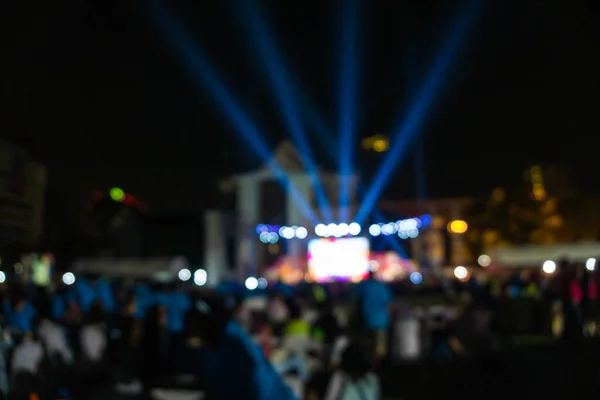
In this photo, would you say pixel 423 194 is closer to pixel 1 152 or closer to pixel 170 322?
pixel 170 322

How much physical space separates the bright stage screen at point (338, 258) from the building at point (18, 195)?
A: 822 inches

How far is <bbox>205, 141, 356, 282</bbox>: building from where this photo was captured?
4106 cm

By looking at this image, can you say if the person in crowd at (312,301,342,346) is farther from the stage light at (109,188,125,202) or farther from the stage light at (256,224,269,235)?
the stage light at (109,188,125,202)

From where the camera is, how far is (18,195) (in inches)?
374

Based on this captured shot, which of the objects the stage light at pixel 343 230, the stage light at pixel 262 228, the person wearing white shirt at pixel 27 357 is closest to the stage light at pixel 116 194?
the stage light at pixel 262 228

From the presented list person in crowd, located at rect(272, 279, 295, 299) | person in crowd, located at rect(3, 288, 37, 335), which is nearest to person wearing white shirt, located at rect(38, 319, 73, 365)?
person in crowd, located at rect(3, 288, 37, 335)

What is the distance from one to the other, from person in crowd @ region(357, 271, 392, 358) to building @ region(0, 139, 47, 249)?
4810 millimetres

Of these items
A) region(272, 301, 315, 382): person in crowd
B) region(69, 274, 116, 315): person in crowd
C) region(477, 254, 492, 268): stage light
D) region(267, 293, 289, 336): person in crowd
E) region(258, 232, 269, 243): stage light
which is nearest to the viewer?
region(272, 301, 315, 382): person in crowd

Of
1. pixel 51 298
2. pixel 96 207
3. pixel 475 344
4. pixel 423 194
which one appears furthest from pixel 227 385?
pixel 423 194

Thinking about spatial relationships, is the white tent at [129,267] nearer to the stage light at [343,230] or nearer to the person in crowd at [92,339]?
the stage light at [343,230]

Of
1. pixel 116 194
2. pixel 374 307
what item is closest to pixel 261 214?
pixel 116 194

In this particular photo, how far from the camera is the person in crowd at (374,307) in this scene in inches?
486

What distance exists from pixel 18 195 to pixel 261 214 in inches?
1426

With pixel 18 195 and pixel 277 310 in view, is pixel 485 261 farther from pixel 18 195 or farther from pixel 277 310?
pixel 18 195
